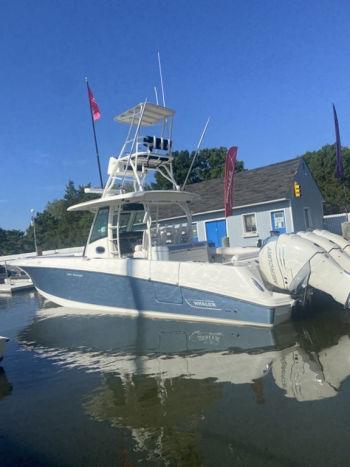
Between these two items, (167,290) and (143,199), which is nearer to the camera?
(167,290)

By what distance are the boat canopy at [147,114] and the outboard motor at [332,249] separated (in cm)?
459

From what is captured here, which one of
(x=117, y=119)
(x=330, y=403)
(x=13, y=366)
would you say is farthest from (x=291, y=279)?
(x=117, y=119)

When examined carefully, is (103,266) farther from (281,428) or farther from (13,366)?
(281,428)

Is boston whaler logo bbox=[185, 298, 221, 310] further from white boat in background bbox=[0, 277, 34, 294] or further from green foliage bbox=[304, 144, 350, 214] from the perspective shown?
green foliage bbox=[304, 144, 350, 214]

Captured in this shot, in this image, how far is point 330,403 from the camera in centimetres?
444

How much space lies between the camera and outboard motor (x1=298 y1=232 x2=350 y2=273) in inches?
276

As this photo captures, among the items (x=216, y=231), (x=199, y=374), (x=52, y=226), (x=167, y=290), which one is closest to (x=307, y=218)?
(x=216, y=231)

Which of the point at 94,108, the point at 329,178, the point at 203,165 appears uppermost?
the point at 203,165

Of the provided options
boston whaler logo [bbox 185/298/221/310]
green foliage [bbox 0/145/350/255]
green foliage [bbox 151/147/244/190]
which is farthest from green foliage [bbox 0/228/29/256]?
boston whaler logo [bbox 185/298/221/310]

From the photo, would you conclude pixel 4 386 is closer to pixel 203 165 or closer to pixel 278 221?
pixel 278 221

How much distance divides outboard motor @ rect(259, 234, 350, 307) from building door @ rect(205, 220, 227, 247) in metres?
14.7

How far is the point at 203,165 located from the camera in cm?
4834

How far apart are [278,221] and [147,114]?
1193cm

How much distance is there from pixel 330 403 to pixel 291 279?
290 cm
